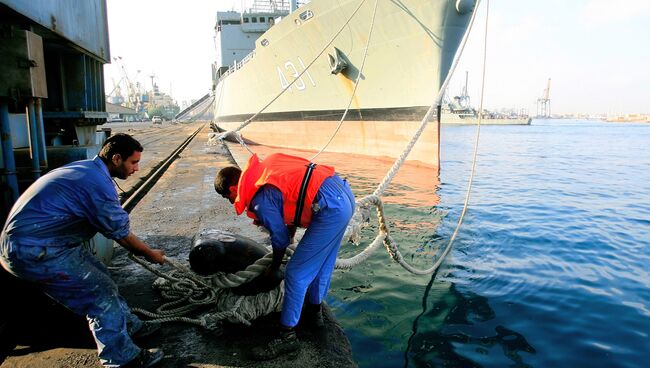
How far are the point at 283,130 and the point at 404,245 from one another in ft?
48.0

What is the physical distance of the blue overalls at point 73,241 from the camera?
2.14 m

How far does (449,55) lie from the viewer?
13.1m

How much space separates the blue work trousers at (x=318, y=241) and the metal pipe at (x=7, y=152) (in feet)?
6.54

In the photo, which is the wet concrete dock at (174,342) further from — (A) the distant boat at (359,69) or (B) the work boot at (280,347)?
(A) the distant boat at (359,69)

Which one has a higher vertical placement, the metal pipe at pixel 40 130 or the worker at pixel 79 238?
the metal pipe at pixel 40 130

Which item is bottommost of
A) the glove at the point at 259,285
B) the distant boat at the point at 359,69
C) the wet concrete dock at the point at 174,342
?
the wet concrete dock at the point at 174,342

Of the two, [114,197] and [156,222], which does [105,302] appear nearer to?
[114,197]

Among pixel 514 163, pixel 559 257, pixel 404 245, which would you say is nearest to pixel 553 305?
pixel 559 257

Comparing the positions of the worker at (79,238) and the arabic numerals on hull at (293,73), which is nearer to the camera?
the worker at (79,238)

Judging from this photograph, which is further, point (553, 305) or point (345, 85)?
point (345, 85)

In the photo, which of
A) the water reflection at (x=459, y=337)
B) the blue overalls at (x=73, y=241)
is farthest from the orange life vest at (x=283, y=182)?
the water reflection at (x=459, y=337)

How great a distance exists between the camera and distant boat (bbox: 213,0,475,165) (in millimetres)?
13008

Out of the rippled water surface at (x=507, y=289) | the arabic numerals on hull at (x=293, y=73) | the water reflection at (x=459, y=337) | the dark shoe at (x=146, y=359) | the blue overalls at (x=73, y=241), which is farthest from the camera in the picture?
the arabic numerals on hull at (x=293, y=73)

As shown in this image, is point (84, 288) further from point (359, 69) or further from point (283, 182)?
point (359, 69)
